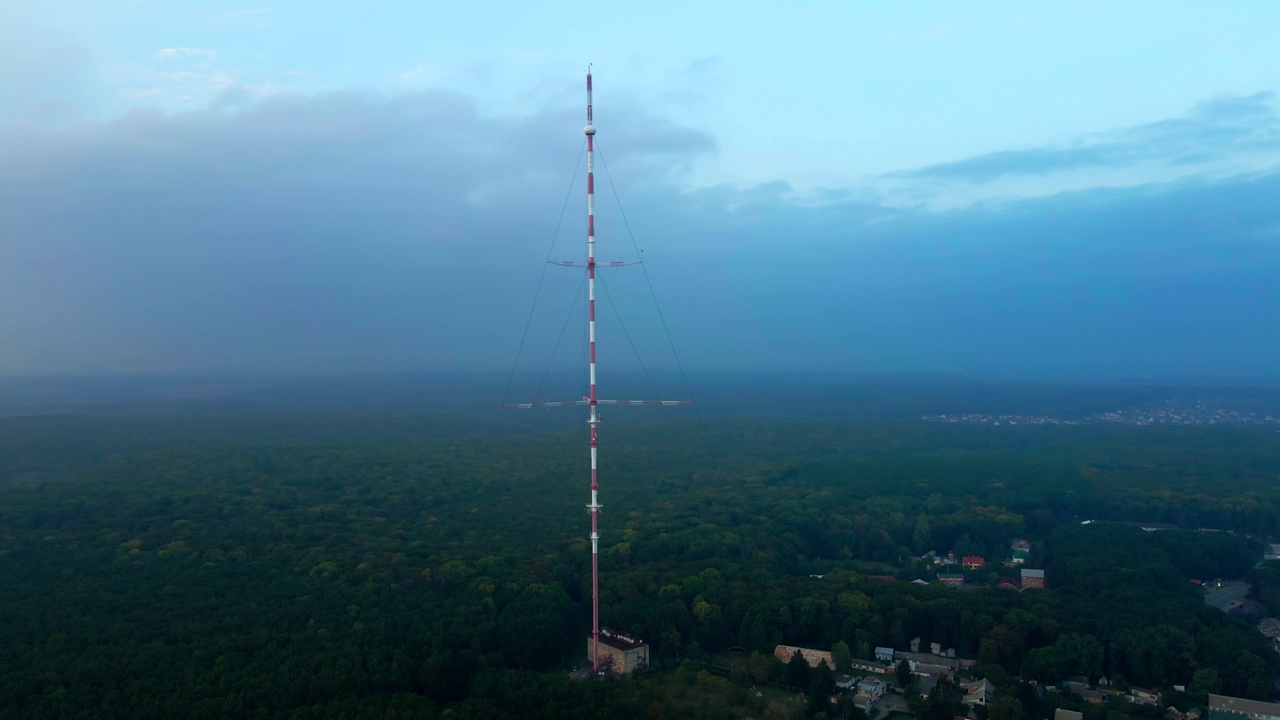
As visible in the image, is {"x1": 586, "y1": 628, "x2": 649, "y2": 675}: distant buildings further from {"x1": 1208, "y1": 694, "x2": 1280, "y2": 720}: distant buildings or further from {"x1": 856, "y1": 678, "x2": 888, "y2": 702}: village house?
{"x1": 1208, "y1": 694, "x2": 1280, "y2": 720}: distant buildings

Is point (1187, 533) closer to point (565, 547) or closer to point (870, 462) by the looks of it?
point (870, 462)

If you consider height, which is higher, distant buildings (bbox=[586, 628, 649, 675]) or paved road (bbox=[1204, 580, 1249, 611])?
distant buildings (bbox=[586, 628, 649, 675])

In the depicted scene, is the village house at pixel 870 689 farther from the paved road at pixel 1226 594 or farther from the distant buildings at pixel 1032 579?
the paved road at pixel 1226 594

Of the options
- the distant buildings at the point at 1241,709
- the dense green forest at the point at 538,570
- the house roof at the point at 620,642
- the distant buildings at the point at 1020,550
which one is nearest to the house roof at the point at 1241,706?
the distant buildings at the point at 1241,709

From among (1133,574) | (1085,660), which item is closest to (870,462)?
(1133,574)

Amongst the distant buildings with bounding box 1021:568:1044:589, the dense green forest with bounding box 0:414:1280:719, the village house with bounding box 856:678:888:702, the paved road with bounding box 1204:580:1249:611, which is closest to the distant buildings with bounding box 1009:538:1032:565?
the dense green forest with bounding box 0:414:1280:719

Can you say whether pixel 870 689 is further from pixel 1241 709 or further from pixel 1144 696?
pixel 1241 709
